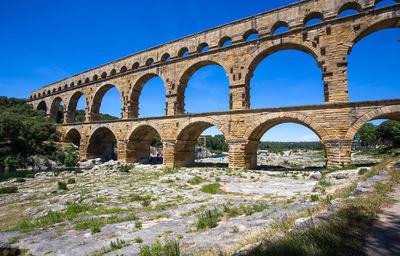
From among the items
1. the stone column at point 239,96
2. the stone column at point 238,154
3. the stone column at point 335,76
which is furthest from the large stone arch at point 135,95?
the stone column at point 335,76

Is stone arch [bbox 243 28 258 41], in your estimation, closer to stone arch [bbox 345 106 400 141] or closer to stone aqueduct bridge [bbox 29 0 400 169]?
stone aqueduct bridge [bbox 29 0 400 169]

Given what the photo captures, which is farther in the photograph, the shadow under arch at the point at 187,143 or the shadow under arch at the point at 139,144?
the shadow under arch at the point at 139,144

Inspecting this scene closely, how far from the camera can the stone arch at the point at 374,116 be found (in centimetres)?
1103

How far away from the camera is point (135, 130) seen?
2052 cm

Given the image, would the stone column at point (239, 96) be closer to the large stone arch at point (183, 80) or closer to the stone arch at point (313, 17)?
the large stone arch at point (183, 80)

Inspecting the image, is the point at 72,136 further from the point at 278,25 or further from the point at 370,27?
the point at 370,27

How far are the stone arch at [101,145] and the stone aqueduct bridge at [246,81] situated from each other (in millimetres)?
234

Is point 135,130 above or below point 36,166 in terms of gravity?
above

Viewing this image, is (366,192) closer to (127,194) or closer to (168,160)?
(127,194)

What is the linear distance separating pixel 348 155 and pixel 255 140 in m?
5.61

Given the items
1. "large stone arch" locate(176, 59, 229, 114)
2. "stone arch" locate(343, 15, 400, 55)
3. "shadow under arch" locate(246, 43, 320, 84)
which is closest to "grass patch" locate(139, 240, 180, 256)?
"shadow under arch" locate(246, 43, 320, 84)

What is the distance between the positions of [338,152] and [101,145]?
24.4m

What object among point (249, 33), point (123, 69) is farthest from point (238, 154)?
point (123, 69)

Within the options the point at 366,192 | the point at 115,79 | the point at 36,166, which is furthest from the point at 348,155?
the point at 36,166
